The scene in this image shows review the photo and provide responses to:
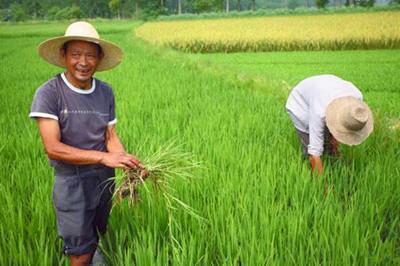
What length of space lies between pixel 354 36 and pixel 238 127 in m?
13.3

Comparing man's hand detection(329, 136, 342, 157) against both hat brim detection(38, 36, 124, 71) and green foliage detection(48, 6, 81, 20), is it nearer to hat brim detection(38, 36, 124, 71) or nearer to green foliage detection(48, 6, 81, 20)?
hat brim detection(38, 36, 124, 71)

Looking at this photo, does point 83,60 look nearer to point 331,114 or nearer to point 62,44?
point 62,44

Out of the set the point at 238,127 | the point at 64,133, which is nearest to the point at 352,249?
the point at 64,133

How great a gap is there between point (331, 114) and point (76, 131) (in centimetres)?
140

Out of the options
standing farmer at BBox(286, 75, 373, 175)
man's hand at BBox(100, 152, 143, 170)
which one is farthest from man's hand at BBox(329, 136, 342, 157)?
man's hand at BBox(100, 152, 143, 170)

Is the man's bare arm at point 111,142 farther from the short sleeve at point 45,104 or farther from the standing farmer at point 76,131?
the short sleeve at point 45,104

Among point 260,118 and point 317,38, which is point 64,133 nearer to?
point 260,118

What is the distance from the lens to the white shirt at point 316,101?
2.48 metres

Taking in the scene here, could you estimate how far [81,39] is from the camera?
65.0 inches

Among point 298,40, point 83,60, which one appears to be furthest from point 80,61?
Result: point 298,40

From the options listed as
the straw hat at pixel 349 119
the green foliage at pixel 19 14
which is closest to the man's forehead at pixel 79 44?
the straw hat at pixel 349 119

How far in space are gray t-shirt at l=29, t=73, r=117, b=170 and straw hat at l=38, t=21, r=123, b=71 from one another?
0.46 ft

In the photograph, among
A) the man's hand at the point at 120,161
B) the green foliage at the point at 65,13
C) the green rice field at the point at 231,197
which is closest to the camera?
the man's hand at the point at 120,161

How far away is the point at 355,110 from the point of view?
7.55 feet
